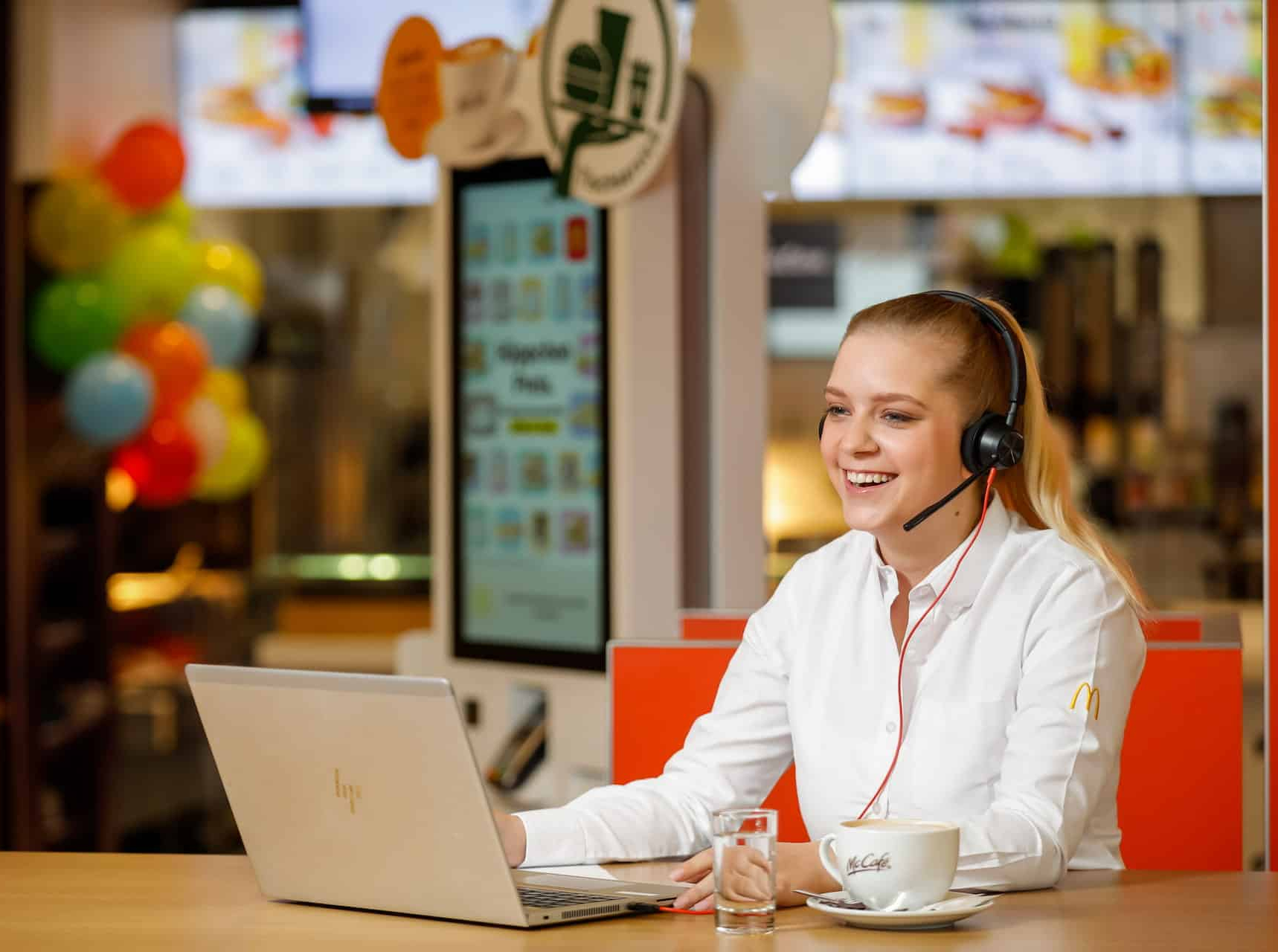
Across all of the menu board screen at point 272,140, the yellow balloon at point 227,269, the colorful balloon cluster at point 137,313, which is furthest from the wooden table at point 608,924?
the menu board screen at point 272,140

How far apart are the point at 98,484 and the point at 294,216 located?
7.65 feet

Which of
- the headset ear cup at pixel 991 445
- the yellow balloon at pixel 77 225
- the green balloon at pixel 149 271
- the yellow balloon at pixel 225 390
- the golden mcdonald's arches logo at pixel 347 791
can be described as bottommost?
the golden mcdonald's arches logo at pixel 347 791

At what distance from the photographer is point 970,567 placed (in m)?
1.87

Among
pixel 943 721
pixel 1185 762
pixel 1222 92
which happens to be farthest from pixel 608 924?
pixel 1222 92

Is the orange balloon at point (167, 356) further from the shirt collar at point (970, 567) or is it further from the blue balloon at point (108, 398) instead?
the shirt collar at point (970, 567)

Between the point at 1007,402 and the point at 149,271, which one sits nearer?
the point at 1007,402

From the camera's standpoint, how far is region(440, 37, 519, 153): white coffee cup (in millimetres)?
3611

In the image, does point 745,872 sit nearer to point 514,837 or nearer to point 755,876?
point 755,876

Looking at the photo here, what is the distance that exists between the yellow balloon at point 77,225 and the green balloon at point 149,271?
5 centimetres

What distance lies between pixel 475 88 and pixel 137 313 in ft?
5.92

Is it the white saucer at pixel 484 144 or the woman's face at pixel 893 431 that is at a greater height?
the white saucer at pixel 484 144

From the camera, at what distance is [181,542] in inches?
278

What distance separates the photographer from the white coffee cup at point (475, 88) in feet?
11.8

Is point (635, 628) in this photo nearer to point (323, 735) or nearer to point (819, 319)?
point (323, 735)
